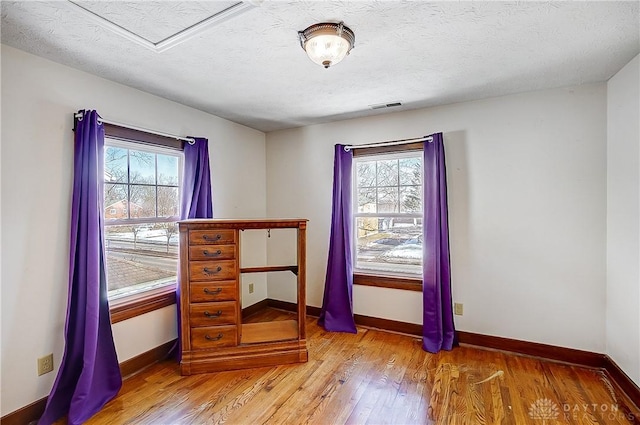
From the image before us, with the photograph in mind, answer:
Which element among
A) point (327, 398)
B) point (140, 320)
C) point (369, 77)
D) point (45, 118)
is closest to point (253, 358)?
point (327, 398)

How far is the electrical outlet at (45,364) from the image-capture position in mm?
1858

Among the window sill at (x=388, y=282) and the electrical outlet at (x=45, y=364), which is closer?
the electrical outlet at (x=45, y=364)

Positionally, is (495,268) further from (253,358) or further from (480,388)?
(253,358)

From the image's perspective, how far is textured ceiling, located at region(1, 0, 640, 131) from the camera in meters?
1.44

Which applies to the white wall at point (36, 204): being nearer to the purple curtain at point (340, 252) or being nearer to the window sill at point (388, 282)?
the purple curtain at point (340, 252)

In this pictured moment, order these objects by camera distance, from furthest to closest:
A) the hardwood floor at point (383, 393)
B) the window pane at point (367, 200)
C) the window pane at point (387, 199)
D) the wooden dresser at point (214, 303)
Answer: the window pane at point (367, 200), the window pane at point (387, 199), the wooden dresser at point (214, 303), the hardwood floor at point (383, 393)

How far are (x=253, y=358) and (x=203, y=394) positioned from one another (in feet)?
1.50

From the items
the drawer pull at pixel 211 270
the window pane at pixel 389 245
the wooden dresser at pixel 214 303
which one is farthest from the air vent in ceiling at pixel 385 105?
the drawer pull at pixel 211 270

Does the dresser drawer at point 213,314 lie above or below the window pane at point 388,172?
below

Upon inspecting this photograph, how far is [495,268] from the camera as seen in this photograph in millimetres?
2678

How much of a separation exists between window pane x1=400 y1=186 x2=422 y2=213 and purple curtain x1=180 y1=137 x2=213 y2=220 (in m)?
2.01

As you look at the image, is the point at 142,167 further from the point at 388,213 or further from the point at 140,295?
the point at 388,213

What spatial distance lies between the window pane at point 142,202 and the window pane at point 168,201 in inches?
2.2

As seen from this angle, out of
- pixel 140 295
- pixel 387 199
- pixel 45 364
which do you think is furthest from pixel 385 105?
pixel 45 364
